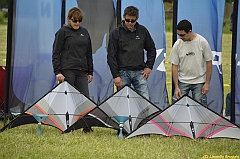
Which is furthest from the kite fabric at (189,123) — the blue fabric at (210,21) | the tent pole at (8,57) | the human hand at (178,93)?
the tent pole at (8,57)

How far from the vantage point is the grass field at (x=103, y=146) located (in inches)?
258

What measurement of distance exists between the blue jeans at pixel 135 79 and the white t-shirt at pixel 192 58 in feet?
1.70

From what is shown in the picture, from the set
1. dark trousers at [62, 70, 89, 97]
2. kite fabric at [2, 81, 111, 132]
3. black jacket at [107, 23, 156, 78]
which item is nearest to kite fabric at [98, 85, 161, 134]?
kite fabric at [2, 81, 111, 132]

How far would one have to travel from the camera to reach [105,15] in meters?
9.55

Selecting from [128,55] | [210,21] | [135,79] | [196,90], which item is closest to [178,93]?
[196,90]

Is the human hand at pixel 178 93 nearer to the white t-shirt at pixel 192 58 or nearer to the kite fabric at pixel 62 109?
the white t-shirt at pixel 192 58

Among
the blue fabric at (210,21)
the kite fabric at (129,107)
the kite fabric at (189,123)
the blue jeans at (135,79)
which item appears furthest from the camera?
the blue fabric at (210,21)

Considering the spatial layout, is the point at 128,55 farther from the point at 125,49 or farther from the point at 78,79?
the point at 78,79

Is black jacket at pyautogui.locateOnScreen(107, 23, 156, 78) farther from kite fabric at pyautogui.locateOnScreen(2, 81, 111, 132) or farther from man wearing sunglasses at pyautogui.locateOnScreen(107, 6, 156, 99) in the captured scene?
kite fabric at pyautogui.locateOnScreen(2, 81, 111, 132)

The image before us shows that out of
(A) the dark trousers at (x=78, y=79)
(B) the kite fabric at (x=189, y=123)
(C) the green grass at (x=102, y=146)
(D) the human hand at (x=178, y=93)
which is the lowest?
(C) the green grass at (x=102, y=146)

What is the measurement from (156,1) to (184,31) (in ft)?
5.90

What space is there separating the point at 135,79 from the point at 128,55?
1.19 feet

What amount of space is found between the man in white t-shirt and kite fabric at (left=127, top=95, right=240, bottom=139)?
1.68ft

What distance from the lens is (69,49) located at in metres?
8.21
